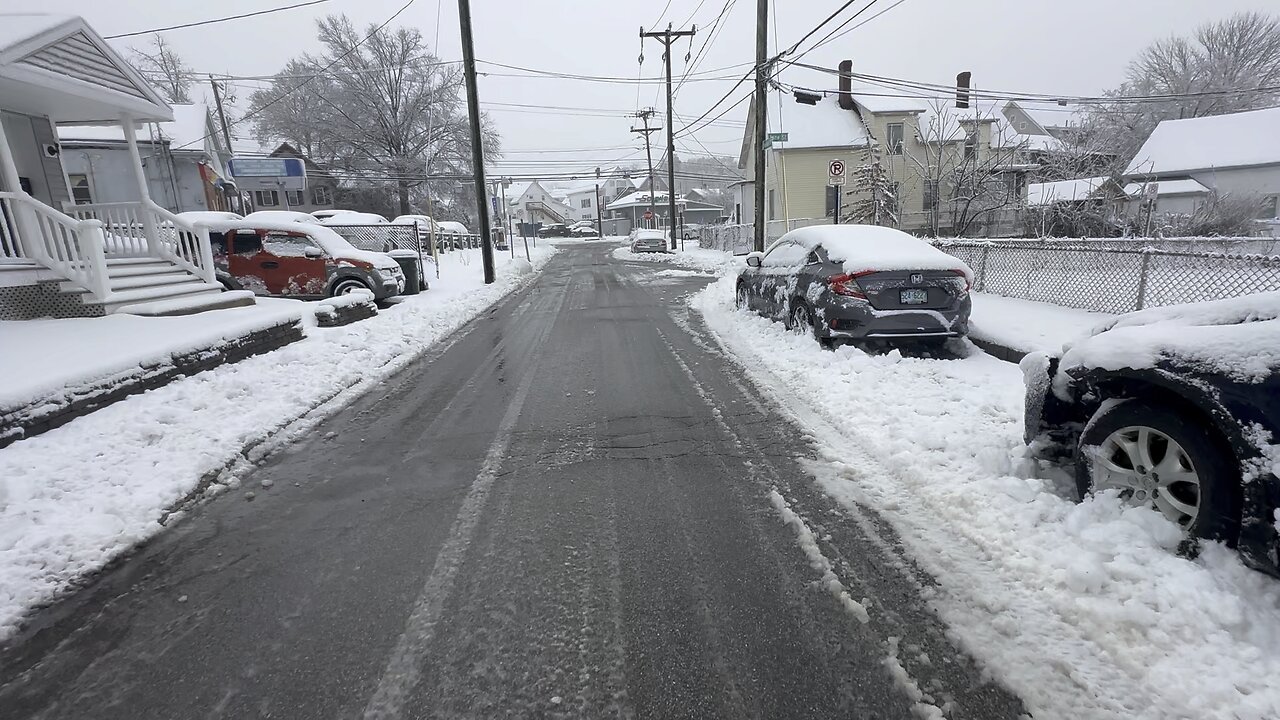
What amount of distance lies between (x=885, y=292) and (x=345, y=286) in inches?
436

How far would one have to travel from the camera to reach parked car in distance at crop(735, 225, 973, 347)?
7066 mm

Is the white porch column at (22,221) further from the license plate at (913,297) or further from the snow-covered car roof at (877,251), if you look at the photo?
the license plate at (913,297)

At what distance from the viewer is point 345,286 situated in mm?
13164

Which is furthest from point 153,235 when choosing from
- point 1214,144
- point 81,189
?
point 1214,144

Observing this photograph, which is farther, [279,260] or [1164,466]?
[279,260]

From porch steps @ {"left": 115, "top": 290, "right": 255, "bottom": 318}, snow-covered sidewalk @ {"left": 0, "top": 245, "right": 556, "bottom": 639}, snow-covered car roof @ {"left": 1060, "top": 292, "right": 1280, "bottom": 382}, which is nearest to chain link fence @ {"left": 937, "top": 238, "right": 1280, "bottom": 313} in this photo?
snow-covered car roof @ {"left": 1060, "top": 292, "right": 1280, "bottom": 382}

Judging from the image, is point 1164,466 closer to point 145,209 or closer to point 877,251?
point 877,251

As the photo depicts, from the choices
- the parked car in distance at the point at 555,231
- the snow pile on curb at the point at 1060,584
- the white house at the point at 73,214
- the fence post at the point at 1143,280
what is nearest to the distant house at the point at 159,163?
the white house at the point at 73,214

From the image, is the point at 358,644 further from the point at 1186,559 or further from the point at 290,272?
the point at 290,272

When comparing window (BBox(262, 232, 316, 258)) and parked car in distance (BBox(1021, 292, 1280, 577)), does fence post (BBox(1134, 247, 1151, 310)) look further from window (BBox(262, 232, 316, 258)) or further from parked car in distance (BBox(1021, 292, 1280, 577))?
window (BBox(262, 232, 316, 258))

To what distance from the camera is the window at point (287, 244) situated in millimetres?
12922

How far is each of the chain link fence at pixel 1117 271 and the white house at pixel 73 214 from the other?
13052mm

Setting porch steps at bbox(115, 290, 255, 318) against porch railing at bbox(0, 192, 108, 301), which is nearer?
porch railing at bbox(0, 192, 108, 301)

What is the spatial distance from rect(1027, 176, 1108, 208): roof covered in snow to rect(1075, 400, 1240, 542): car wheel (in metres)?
18.2
